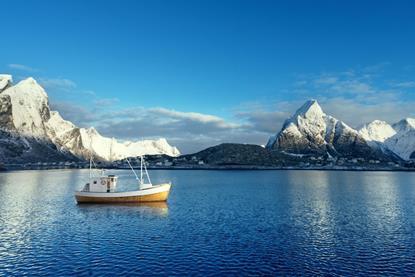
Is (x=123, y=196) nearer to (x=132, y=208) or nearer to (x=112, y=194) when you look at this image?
(x=112, y=194)

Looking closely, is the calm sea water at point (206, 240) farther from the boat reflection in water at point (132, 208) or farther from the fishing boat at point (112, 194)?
the fishing boat at point (112, 194)

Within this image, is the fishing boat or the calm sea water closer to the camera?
the calm sea water

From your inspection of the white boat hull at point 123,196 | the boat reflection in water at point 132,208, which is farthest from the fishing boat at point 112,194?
the boat reflection in water at point 132,208

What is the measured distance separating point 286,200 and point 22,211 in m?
71.6

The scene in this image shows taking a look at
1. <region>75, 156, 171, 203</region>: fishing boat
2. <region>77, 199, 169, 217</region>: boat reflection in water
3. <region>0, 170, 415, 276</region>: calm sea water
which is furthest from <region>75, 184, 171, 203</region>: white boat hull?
<region>0, 170, 415, 276</region>: calm sea water

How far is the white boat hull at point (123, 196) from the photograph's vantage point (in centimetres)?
10412

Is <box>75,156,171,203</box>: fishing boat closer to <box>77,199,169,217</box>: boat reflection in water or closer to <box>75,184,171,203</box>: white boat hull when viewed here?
<box>75,184,171,203</box>: white boat hull

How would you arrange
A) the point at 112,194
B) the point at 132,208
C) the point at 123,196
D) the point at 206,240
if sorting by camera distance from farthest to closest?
the point at 112,194
the point at 123,196
the point at 132,208
the point at 206,240

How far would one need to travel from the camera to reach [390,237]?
6100 cm

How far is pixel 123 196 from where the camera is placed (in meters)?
104

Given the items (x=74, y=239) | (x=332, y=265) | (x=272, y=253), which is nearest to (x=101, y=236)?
(x=74, y=239)

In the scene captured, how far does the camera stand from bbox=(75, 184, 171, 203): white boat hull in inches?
4099

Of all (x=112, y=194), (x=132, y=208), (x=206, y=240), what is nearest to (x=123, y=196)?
(x=112, y=194)

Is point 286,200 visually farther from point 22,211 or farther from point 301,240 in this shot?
point 22,211
